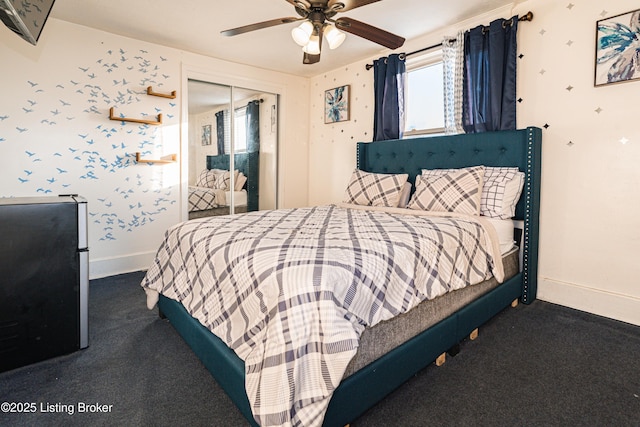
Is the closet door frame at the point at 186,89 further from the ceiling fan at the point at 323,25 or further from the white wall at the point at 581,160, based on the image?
the white wall at the point at 581,160

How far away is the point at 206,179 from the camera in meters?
3.94

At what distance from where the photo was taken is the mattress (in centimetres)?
128

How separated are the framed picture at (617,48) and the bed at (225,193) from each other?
351 centimetres

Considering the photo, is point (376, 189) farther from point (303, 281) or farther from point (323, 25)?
point (303, 281)

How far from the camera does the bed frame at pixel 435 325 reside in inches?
49.5

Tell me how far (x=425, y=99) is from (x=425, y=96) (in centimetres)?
3

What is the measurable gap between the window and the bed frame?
0.28 m

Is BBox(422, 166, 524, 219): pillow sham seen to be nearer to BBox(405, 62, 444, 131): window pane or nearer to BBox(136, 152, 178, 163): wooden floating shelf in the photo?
BBox(405, 62, 444, 131): window pane

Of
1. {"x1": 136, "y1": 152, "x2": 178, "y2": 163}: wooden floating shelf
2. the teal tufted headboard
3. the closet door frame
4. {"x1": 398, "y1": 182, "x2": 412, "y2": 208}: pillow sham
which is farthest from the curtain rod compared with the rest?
A: {"x1": 136, "y1": 152, "x2": 178, "y2": 163}: wooden floating shelf

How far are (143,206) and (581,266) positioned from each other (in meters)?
3.96

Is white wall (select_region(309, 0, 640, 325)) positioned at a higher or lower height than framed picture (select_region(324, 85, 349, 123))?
lower

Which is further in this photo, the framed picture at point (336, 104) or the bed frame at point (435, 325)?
the framed picture at point (336, 104)

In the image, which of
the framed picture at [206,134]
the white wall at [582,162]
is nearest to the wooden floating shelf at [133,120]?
the framed picture at [206,134]

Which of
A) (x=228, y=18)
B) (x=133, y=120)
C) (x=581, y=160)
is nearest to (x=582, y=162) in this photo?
(x=581, y=160)
